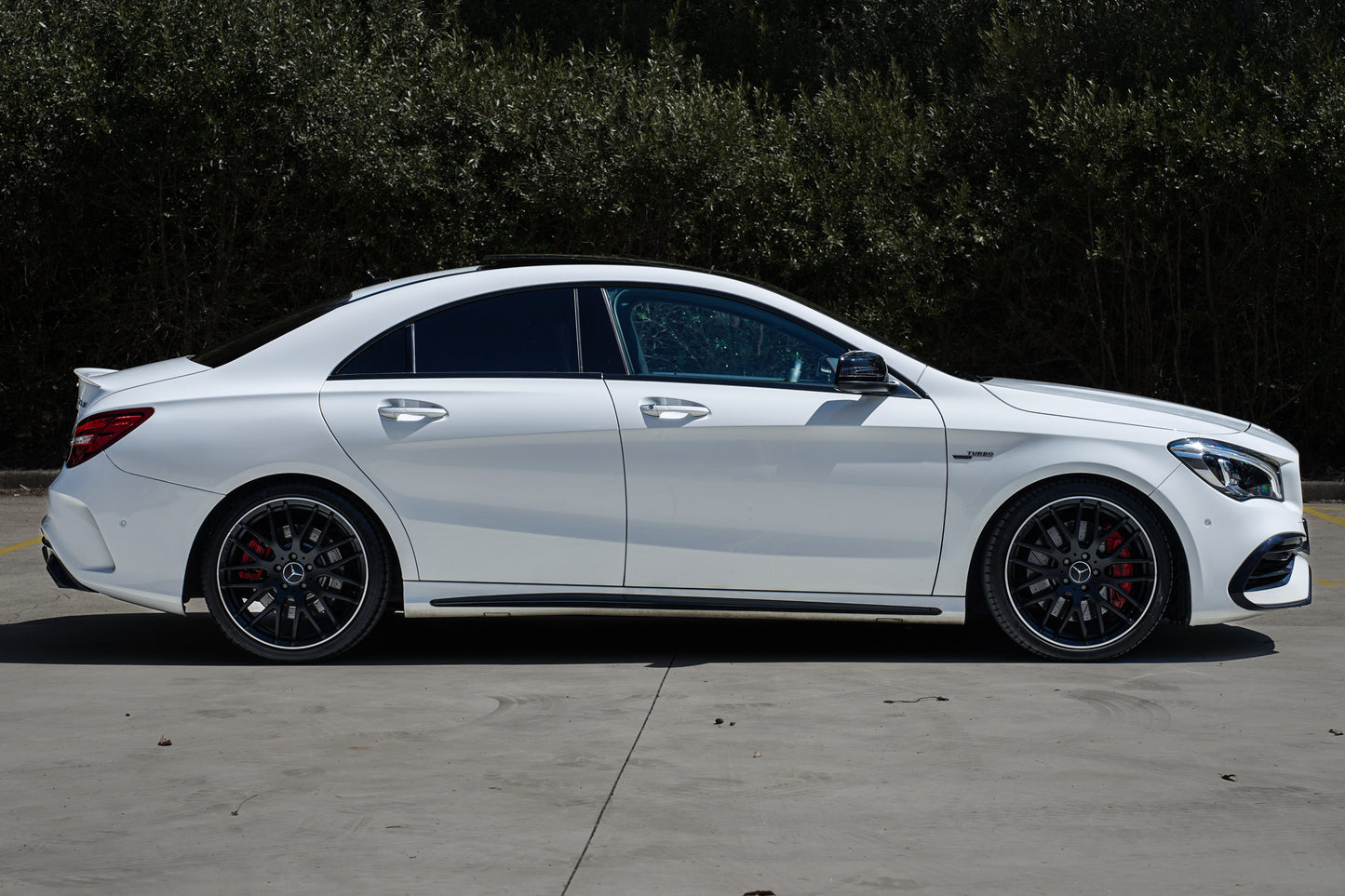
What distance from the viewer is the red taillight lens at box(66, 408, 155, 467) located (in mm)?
6348

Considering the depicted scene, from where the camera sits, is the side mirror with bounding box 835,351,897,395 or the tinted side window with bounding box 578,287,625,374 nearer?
the side mirror with bounding box 835,351,897,395

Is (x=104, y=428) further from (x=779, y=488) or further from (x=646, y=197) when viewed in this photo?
(x=646, y=197)

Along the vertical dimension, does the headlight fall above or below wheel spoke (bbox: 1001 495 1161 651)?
above

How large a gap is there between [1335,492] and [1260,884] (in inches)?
415

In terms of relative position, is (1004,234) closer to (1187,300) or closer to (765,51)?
(1187,300)

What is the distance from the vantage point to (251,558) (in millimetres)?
6359

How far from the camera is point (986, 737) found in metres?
5.21

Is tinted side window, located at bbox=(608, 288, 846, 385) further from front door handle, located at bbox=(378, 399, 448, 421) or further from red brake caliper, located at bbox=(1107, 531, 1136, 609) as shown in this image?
red brake caliper, located at bbox=(1107, 531, 1136, 609)

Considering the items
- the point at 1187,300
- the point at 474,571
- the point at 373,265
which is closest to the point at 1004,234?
the point at 1187,300

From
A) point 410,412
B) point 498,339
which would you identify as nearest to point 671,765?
point 410,412

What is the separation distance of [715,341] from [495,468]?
1.05 metres

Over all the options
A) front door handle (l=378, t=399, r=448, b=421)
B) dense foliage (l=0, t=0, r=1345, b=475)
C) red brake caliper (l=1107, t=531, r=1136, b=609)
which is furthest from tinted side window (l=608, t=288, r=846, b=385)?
dense foliage (l=0, t=0, r=1345, b=475)

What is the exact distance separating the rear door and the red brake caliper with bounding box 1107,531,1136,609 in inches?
78.1

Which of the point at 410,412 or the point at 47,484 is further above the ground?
the point at 410,412
